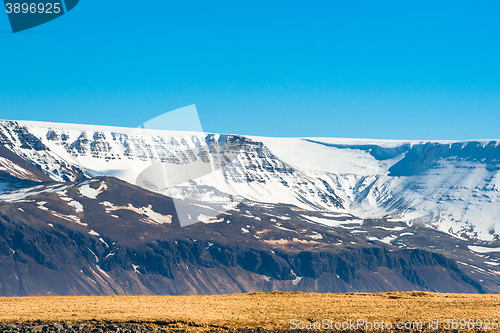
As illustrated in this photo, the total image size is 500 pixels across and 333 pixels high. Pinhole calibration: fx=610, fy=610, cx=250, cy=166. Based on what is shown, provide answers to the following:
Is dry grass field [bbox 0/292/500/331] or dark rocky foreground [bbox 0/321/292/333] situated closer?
dark rocky foreground [bbox 0/321/292/333]

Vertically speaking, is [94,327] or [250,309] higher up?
[94,327]

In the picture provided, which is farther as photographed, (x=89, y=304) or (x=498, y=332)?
(x=89, y=304)

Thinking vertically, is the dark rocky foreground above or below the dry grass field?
above

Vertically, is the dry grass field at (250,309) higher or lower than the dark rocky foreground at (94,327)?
lower

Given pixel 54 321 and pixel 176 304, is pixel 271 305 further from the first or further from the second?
pixel 54 321

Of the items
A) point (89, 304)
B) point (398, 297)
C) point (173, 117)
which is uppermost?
point (173, 117)

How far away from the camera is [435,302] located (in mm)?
70312

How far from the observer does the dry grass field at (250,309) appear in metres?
59.0

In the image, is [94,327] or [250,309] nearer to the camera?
[94,327]

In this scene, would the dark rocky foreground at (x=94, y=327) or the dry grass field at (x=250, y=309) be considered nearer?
the dark rocky foreground at (x=94, y=327)

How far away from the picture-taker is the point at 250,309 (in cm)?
6488

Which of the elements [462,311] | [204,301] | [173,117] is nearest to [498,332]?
[462,311]

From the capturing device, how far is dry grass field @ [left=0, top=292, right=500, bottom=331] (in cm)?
5900

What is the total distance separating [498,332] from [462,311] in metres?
7.87
